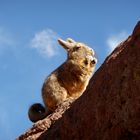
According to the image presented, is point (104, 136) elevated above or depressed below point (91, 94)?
below

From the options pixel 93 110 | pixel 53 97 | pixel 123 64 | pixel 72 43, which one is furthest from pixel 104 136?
pixel 72 43

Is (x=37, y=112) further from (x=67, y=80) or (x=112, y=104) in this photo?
(x=112, y=104)

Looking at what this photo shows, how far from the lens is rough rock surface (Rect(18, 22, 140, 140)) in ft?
22.3

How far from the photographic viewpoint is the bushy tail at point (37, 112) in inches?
463

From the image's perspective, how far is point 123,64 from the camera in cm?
728

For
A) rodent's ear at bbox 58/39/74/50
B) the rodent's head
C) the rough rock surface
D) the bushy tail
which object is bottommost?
the rough rock surface

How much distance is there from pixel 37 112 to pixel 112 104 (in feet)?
16.4

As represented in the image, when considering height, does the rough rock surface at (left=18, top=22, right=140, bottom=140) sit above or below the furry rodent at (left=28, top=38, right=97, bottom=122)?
below

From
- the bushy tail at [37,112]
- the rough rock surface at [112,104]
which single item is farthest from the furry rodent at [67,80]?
the rough rock surface at [112,104]

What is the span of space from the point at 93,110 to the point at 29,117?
4463 mm

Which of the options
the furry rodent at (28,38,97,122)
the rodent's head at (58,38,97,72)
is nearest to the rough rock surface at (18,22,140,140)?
the furry rodent at (28,38,97,122)

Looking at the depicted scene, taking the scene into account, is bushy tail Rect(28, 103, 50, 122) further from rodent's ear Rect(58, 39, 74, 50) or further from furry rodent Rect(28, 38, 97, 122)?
rodent's ear Rect(58, 39, 74, 50)

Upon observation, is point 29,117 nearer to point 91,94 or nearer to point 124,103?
point 91,94

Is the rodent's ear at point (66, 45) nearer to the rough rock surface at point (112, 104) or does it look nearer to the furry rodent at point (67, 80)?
the furry rodent at point (67, 80)
